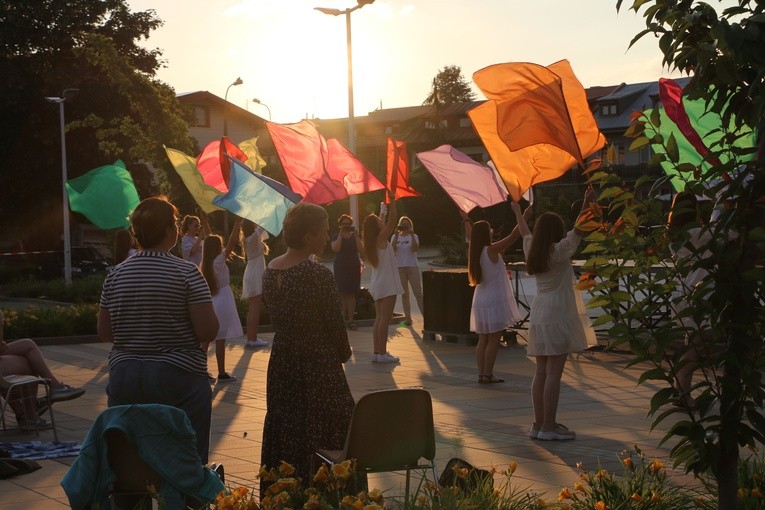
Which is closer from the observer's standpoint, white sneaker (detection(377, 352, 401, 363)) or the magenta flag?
the magenta flag

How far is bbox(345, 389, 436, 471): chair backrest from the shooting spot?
6.09m

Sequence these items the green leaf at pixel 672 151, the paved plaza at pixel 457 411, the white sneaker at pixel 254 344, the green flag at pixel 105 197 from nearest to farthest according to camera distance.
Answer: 1. the green leaf at pixel 672 151
2. the paved plaza at pixel 457 411
3. the white sneaker at pixel 254 344
4. the green flag at pixel 105 197

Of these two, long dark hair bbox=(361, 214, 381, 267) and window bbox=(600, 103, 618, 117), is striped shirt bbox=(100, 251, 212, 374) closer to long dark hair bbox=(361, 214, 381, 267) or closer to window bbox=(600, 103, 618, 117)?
long dark hair bbox=(361, 214, 381, 267)

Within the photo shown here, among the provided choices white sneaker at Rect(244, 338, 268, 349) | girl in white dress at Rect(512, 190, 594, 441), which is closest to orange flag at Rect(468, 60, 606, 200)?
girl in white dress at Rect(512, 190, 594, 441)

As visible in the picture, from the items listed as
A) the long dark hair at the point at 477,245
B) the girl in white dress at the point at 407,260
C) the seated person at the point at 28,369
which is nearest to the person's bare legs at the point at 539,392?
the long dark hair at the point at 477,245

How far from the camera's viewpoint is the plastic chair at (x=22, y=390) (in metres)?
10.3

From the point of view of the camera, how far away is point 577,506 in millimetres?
5934

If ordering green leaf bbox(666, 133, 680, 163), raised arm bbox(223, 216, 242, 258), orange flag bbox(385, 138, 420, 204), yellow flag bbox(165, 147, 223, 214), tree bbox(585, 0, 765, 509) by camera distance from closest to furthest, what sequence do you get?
1. tree bbox(585, 0, 765, 509)
2. green leaf bbox(666, 133, 680, 163)
3. raised arm bbox(223, 216, 242, 258)
4. orange flag bbox(385, 138, 420, 204)
5. yellow flag bbox(165, 147, 223, 214)

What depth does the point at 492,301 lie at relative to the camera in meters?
13.4

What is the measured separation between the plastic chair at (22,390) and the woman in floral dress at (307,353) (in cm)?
421

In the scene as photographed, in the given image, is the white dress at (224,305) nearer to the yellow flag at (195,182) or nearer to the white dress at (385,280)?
the white dress at (385,280)

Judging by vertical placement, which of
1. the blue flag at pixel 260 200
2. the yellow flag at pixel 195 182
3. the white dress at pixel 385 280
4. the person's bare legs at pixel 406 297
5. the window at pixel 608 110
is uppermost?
the window at pixel 608 110

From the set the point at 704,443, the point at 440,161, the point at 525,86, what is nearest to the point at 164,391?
the point at 704,443

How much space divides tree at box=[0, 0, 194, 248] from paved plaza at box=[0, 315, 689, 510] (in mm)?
35089
